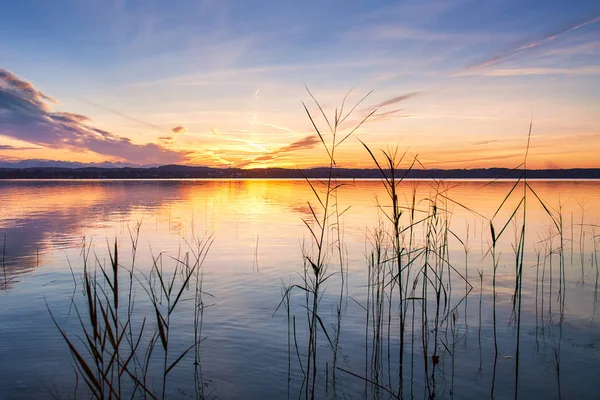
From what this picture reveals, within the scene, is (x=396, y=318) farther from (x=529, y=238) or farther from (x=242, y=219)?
(x=242, y=219)

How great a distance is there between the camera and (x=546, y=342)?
22.9 ft

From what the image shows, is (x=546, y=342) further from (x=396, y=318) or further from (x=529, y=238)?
(x=529, y=238)

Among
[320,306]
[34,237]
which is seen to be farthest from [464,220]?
[34,237]

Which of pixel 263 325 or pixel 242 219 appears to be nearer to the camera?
pixel 263 325

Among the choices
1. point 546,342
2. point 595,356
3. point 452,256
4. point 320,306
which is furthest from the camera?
point 452,256

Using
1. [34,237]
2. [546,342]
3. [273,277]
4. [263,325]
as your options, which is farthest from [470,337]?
[34,237]

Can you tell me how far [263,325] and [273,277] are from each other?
12.0 feet

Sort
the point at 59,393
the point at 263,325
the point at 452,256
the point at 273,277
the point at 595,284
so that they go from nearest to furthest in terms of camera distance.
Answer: the point at 59,393 < the point at 263,325 < the point at 595,284 < the point at 273,277 < the point at 452,256

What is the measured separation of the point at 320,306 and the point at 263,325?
1598 millimetres

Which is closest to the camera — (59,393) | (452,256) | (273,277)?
(59,393)

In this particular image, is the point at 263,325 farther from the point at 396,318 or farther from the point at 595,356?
the point at 595,356

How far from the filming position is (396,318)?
7785 mm

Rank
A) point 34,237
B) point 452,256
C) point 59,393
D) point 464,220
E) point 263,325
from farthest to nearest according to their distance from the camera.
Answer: point 464,220 → point 34,237 → point 452,256 → point 263,325 → point 59,393

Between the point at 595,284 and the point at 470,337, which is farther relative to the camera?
the point at 595,284
